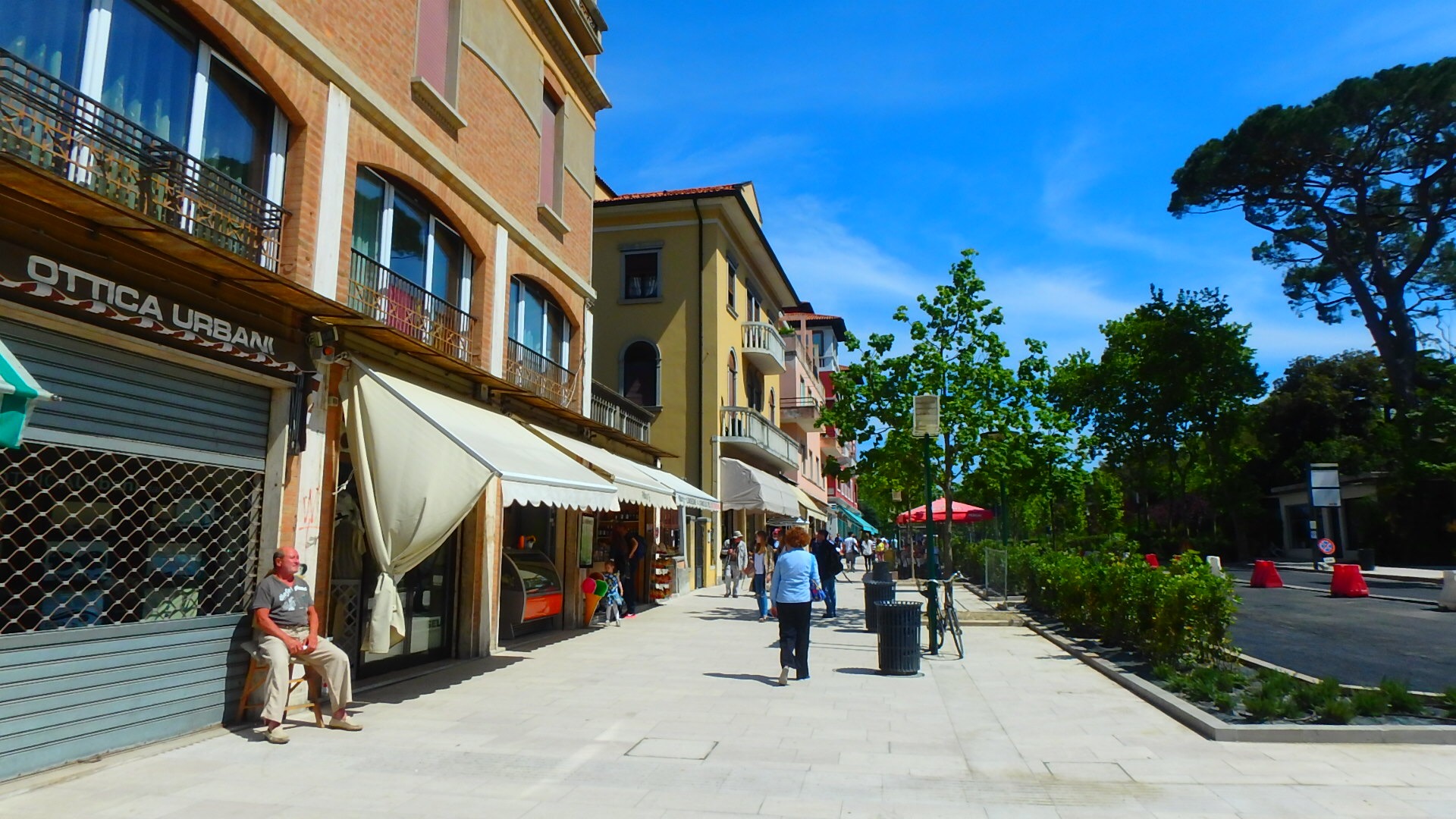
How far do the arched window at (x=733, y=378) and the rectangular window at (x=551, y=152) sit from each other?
1188cm

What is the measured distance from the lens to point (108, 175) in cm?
623

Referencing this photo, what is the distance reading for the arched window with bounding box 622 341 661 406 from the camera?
25703mm

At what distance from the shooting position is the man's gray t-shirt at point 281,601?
7.13 m

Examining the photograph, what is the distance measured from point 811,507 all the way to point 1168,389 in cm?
1959

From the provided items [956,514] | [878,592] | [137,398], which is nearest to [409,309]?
[137,398]

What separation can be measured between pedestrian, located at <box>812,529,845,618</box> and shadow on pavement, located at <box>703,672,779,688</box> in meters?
6.06

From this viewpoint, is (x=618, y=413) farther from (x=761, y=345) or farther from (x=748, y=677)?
(x=761, y=345)

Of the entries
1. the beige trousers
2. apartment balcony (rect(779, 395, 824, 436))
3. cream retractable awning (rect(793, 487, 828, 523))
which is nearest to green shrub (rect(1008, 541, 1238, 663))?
the beige trousers

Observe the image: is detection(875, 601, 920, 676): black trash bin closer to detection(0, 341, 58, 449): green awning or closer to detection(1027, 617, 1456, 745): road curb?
detection(1027, 617, 1456, 745): road curb

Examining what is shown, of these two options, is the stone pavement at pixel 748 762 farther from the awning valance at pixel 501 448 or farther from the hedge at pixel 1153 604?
the awning valance at pixel 501 448

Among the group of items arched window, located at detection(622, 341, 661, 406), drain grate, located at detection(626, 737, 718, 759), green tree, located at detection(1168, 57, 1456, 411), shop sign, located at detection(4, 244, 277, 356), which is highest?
green tree, located at detection(1168, 57, 1456, 411)

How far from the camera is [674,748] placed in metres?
6.80

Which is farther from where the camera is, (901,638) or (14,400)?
(901,638)

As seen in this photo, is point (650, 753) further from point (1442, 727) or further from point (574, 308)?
point (574, 308)
